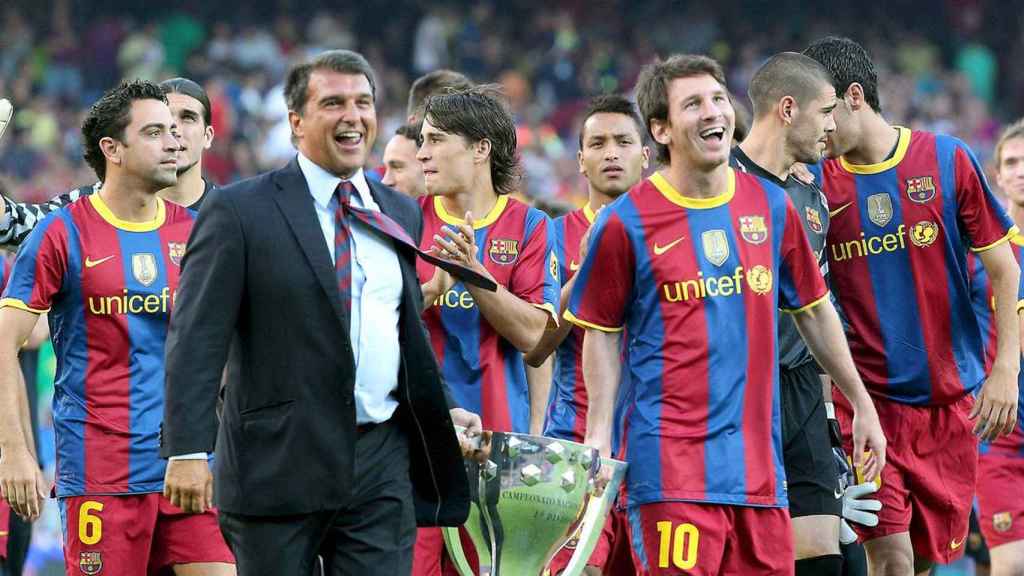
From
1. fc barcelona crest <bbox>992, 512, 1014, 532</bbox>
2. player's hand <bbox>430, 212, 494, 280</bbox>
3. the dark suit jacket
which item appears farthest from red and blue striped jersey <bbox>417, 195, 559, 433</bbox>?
fc barcelona crest <bbox>992, 512, 1014, 532</bbox>

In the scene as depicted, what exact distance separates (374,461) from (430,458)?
0.21 m

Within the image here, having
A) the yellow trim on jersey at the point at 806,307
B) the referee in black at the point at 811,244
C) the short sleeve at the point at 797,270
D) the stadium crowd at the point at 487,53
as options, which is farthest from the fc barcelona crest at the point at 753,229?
the stadium crowd at the point at 487,53

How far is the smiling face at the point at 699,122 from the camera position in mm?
5793

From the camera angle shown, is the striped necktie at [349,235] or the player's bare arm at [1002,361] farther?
the player's bare arm at [1002,361]

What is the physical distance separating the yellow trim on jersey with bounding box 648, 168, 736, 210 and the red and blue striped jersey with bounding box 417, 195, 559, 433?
121cm

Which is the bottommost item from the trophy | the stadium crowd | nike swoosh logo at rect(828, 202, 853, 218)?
the trophy

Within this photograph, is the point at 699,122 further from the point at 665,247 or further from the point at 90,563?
the point at 90,563

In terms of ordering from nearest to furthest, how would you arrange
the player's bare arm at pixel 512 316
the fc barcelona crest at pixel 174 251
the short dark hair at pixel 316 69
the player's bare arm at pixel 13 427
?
1. the short dark hair at pixel 316 69
2. the player's bare arm at pixel 13 427
3. the player's bare arm at pixel 512 316
4. the fc barcelona crest at pixel 174 251

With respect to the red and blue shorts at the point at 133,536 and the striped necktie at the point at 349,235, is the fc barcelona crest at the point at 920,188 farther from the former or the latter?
the red and blue shorts at the point at 133,536

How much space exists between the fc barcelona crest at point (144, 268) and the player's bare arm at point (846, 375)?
2592 millimetres

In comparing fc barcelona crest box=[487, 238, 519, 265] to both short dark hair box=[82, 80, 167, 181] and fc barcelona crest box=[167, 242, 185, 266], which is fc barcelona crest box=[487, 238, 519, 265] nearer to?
fc barcelona crest box=[167, 242, 185, 266]

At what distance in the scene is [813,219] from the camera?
269 inches

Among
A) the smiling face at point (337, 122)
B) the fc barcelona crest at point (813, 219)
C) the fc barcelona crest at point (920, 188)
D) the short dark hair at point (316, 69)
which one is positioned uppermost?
the short dark hair at point (316, 69)

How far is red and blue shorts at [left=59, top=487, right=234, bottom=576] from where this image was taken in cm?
673
